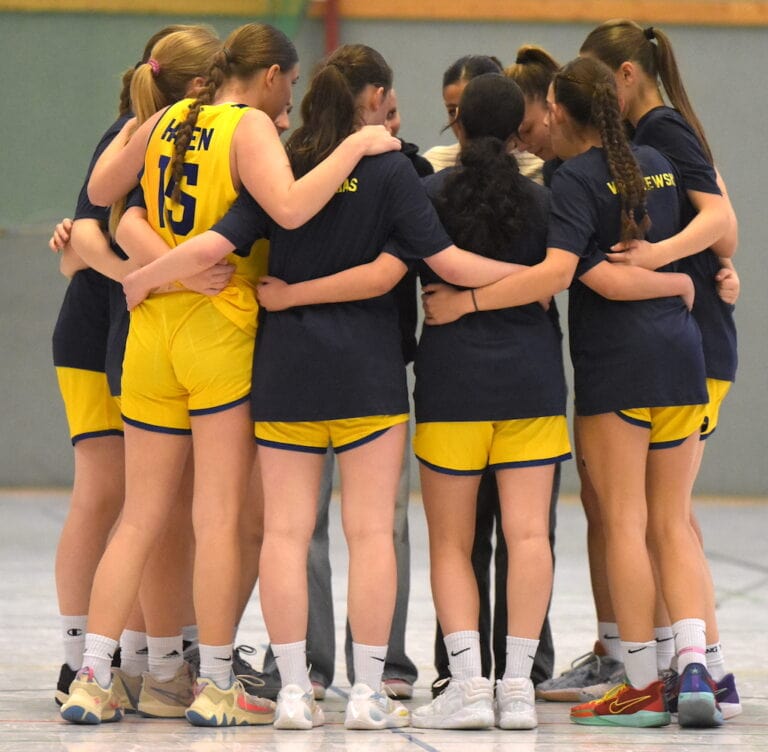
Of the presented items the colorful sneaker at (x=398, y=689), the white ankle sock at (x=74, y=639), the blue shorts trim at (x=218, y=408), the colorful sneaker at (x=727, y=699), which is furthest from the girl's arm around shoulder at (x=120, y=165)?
the colorful sneaker at (x=727, y=699)

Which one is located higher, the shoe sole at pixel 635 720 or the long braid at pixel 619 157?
the long braid at pixel 619 157

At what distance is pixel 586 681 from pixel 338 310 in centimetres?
132

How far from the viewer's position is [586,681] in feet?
12.3

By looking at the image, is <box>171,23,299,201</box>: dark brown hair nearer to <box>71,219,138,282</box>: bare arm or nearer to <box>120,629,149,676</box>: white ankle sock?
<box>71,219,138,282</box>: bare arm

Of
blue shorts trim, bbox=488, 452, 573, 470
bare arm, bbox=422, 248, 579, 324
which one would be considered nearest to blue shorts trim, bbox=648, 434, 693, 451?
blue shorts trim, bbox=488, 452, 573, 470

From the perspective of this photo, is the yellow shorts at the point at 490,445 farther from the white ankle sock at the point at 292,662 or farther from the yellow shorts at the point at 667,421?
the white ankle sock at the point at 292,662

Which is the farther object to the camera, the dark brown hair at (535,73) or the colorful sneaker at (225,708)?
the dark brown hair at (535,73)

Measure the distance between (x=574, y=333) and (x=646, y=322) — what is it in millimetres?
203

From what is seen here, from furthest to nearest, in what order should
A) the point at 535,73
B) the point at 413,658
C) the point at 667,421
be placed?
1. the point at 413,658
2. the point at 535,73
3. the point at 667,421

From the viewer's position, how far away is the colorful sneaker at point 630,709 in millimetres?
3324

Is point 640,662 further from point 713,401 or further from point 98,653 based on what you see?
point 98,653

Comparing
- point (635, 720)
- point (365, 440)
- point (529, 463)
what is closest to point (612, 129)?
point (529, 463)

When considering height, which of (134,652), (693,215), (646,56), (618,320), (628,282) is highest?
(646,56)

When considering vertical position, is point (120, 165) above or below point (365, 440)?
above
